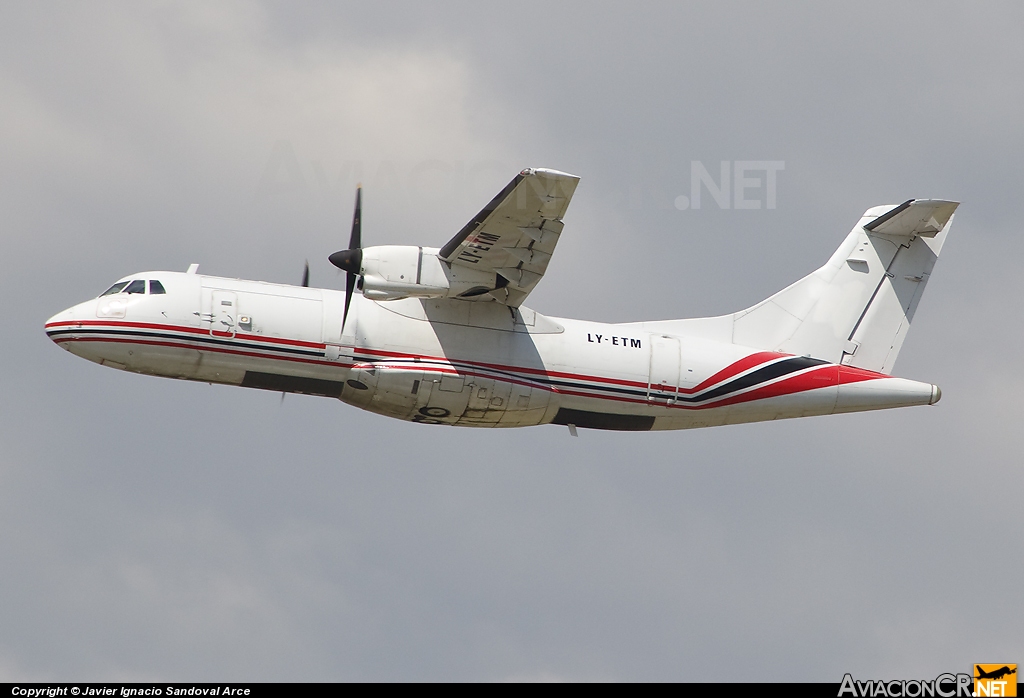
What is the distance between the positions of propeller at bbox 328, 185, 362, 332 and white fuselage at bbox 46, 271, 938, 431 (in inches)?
36.1

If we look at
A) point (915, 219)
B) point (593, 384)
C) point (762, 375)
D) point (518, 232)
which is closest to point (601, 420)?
point (593, 384)

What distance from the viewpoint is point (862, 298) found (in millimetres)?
28938

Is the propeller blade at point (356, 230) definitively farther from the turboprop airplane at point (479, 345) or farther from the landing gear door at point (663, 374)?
the landing gear door at point (663, 374)

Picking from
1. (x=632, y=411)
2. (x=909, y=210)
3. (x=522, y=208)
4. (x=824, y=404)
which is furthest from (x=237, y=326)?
(x=909, y=210)

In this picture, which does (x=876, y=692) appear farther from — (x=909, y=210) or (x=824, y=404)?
(x=909, y=210)

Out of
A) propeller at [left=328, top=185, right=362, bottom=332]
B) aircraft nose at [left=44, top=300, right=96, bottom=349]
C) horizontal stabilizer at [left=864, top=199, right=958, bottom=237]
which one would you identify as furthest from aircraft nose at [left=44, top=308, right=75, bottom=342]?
horizontal stabilizer at [left=864, top=199, right=958, bottom=237]

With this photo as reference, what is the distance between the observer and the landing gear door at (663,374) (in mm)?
26375

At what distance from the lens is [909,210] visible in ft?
92.7

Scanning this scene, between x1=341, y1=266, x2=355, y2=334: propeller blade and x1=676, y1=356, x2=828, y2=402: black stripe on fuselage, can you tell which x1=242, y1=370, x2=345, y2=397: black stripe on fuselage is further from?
x1=676, y1=356, x2=828, y2=402: black stripe on fuselage

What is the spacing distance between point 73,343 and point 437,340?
698 centimetres

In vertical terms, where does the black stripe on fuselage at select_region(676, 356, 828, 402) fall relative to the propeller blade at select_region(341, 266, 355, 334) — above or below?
below

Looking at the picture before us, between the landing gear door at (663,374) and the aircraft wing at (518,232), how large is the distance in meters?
3.23

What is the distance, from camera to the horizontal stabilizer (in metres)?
27.9

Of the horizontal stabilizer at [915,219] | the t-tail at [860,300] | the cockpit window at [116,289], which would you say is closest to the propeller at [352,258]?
the cockpit window at [116,289]
